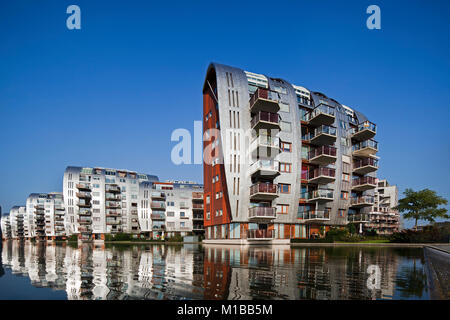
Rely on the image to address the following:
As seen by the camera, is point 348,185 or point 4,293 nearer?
point 4,293

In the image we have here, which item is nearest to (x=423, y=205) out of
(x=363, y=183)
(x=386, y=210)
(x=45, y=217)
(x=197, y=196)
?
(x=363, y=183)

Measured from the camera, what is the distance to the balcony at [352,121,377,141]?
180 ft

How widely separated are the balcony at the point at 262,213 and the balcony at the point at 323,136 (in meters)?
15.4

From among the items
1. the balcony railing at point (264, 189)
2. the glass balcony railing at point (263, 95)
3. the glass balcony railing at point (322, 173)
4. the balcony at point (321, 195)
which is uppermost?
the glass balcony railing at point (263, 95)

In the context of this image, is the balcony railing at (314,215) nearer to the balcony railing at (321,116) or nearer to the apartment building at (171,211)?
the balcony railing at (321,116)

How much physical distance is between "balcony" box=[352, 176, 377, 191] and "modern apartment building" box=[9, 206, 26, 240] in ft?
658

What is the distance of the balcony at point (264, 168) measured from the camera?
1667 inches

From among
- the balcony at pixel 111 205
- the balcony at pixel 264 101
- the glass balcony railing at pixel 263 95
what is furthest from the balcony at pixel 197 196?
the glass balcony railing at pixel 263 95

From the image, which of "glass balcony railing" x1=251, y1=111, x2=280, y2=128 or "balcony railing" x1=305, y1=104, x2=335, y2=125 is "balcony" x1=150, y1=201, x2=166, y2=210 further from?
"balcony railing" x1=305, y1=104, x2=335, y2=125

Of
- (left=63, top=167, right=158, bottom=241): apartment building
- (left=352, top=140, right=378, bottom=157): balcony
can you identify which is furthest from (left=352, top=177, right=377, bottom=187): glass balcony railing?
(left=63, top=167, right=158, bottom=241): apartment building

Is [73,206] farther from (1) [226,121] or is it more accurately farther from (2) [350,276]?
(2) [350,276]
